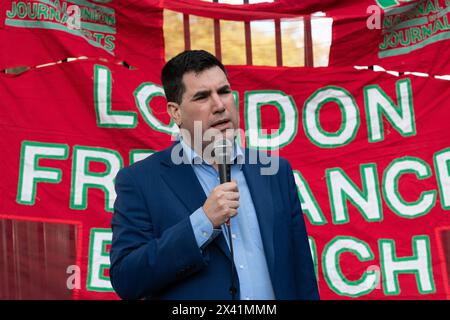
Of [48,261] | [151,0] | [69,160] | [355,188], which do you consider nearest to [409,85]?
[355,188]

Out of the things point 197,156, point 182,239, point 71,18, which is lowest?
point 182,239

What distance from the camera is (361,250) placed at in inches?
163

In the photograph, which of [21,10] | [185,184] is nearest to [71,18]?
[21,10]

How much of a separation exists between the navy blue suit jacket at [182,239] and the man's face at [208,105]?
0.15 m

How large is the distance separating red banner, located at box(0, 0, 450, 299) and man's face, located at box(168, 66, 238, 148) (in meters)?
1.79

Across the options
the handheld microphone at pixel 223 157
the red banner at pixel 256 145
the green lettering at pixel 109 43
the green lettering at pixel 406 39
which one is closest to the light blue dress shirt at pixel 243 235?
the handheld microphone at pixel 223 157

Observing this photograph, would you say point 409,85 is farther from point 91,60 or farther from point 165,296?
point 165,296

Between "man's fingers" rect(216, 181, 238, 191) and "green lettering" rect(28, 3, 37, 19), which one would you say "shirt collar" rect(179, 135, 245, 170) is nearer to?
"man's fingers" rect(216, 181, 238, 191)

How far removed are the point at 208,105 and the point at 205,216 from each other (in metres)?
0.41

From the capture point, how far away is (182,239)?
82.7 inches

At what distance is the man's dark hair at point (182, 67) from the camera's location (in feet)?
7.89

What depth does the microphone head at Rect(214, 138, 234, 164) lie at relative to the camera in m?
2.19

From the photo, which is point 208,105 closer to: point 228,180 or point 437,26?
point 228,180

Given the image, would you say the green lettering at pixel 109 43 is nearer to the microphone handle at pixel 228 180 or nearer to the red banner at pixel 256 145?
the red banner at pixel 256 145
